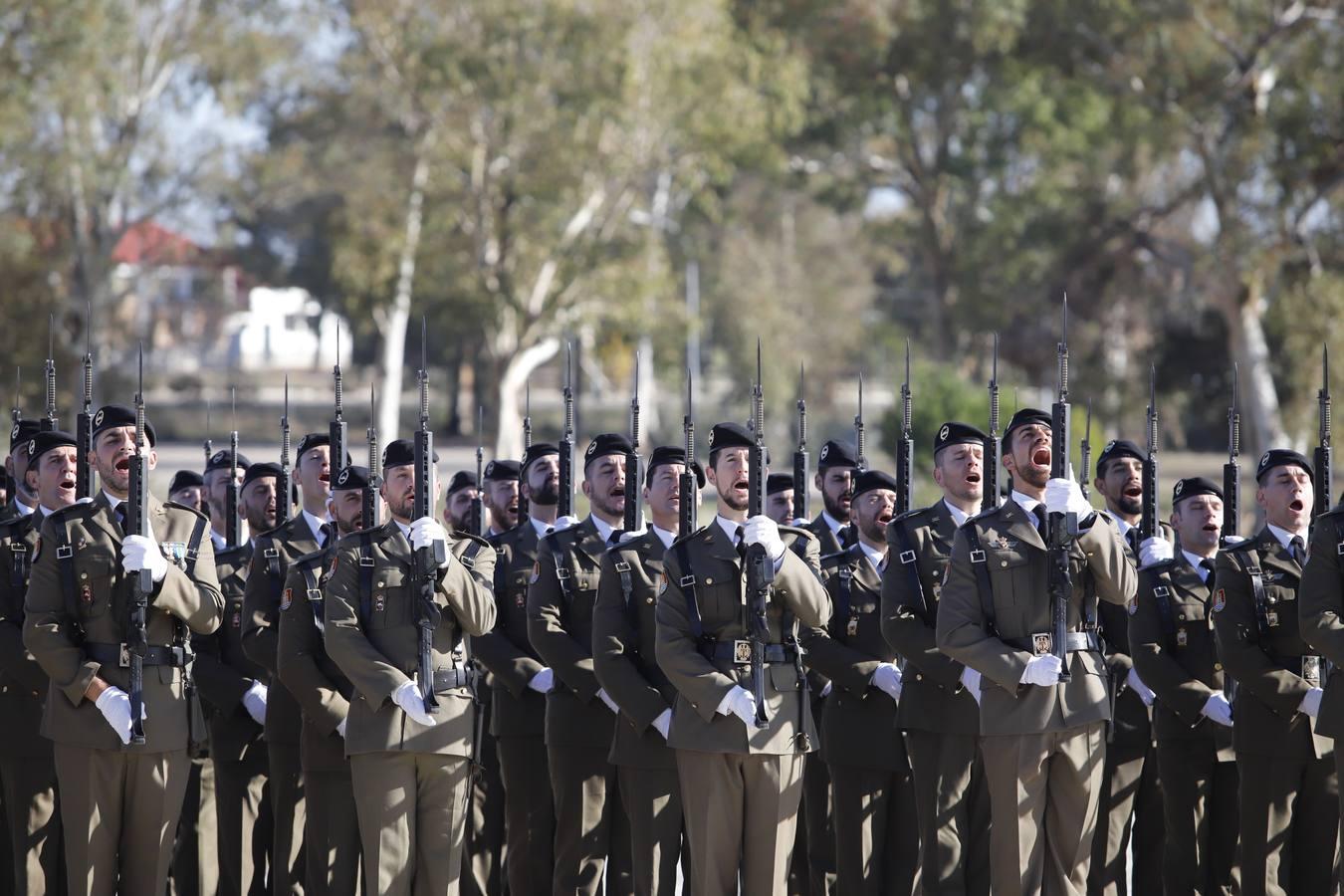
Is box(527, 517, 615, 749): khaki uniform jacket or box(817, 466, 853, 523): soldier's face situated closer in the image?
box(527, 517, 615, 749): khaki uniform jacket

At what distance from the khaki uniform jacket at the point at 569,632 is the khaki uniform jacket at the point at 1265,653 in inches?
99.6

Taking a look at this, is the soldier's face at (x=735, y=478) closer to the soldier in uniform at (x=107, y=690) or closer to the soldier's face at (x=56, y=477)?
the soldier in uniform at (x=107, y=690)

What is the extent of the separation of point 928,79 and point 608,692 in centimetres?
2625

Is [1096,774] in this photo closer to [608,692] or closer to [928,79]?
[608,692]

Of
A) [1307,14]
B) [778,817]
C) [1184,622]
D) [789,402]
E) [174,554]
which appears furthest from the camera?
[789,402]

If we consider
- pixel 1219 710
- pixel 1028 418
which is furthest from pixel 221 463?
pixel 1219 710

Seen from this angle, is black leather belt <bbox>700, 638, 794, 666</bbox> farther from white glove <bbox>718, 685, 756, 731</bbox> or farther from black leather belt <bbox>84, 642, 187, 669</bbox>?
black leather belt <bbox>84, 642, 187, 669</bbox>

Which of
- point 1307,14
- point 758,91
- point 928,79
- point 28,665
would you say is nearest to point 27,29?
point 758,91

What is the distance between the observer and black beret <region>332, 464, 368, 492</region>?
7219 millimetres

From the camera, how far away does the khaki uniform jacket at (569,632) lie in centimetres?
749

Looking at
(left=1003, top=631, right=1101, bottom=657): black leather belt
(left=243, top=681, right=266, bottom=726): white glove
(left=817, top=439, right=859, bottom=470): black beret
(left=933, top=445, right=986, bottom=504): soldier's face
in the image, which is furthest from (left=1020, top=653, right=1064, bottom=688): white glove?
(left=243, top=681, right=266, bottom=726): white glove

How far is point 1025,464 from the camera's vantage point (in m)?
6.79

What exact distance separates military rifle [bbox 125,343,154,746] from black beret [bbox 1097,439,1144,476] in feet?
14.2

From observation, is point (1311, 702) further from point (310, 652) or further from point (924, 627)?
point (310, 652)
